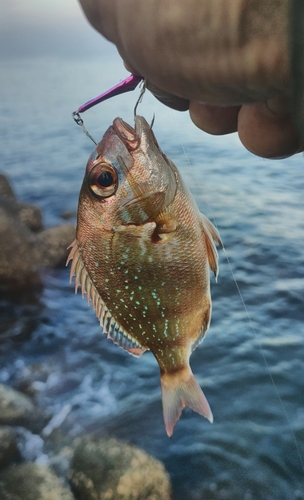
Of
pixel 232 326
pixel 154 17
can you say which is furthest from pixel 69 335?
pixel 154 17

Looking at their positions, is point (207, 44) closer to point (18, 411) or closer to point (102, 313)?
point (102, 313)

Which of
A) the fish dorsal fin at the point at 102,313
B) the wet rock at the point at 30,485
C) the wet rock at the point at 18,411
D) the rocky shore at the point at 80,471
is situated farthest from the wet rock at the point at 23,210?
the fish dorsal fin at the point at 102,313

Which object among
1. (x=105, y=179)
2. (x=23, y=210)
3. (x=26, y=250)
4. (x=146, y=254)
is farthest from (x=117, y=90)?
(x=23, y=210)

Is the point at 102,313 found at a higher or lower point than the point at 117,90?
lower

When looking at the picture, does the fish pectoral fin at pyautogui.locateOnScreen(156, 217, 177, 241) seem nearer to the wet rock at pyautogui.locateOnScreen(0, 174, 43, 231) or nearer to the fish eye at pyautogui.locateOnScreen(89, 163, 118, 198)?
the fish eye at pyautogui.locateOnScreen(89, 163, 118, 198)

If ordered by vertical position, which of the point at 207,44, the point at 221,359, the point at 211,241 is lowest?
the point at 221,359

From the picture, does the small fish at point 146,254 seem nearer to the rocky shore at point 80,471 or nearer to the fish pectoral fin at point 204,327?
the fish pectoral fin at point 204,327

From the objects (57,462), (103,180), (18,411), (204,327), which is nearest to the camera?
(103,180)

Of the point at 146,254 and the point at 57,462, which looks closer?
the point at 146,254
